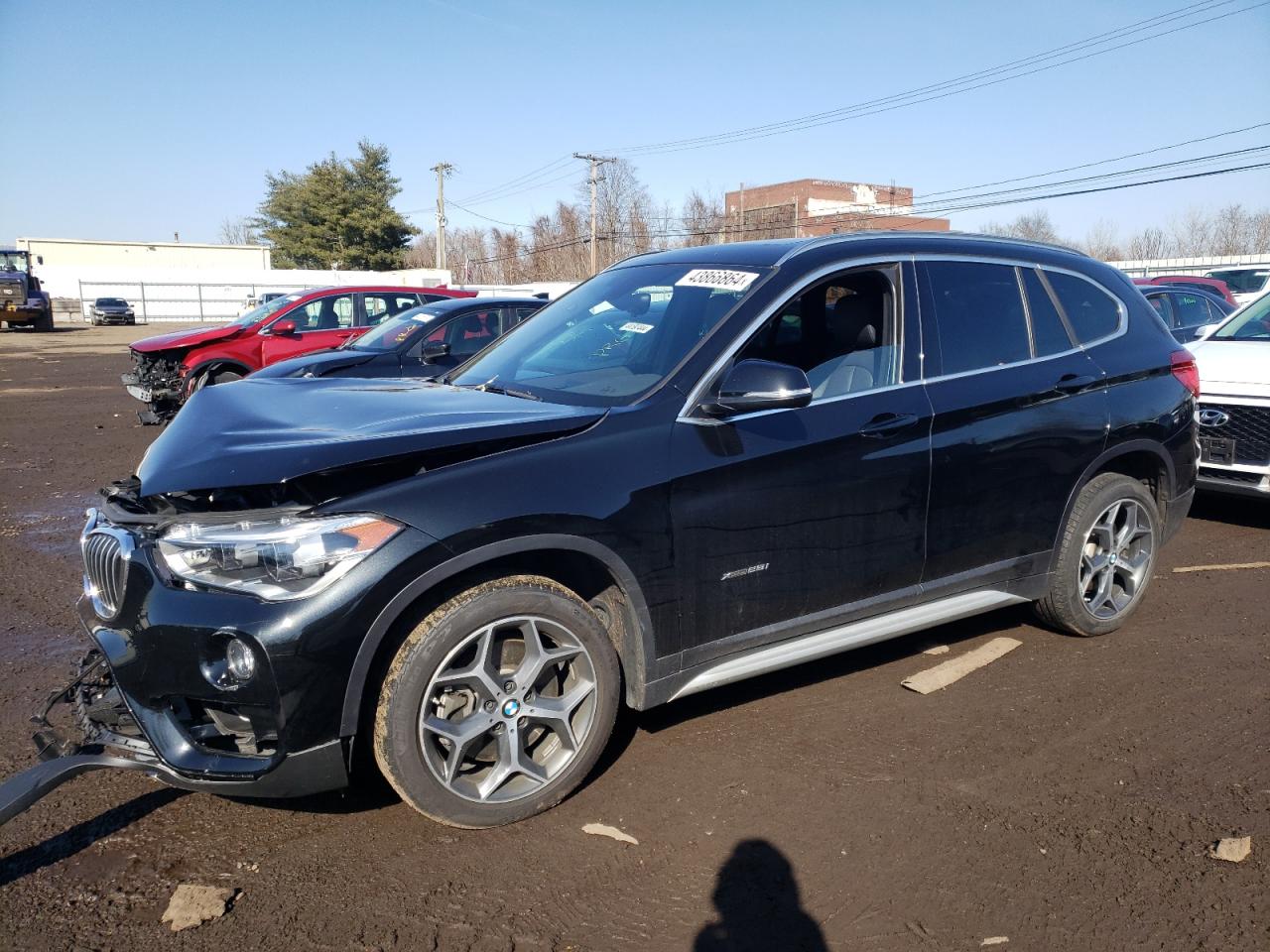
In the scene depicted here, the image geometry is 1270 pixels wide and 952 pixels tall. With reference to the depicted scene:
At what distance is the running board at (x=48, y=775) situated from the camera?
107 inches

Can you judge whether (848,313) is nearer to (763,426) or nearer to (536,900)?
(763,426)

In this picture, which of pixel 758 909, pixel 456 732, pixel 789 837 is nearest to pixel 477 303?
pixel 456 732

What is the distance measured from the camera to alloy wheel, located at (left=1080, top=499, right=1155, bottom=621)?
470 cm

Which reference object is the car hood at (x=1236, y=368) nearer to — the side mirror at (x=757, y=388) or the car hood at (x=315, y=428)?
the side mirror at (x=757, y=388)

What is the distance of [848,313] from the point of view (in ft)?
Answer: 13.5

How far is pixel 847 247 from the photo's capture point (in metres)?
3.95

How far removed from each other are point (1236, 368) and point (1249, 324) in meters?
1.16

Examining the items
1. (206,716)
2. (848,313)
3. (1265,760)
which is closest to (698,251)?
(848,313)

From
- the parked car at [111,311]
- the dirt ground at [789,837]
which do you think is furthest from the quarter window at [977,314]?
the parked car at [111,311]

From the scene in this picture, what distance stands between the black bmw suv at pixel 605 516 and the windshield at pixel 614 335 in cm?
2

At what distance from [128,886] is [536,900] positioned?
121 centimetres

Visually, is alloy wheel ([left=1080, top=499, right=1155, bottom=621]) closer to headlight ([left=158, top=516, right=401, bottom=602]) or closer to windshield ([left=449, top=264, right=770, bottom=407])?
windshield ([left=449, top=264, right=770, bottom=407])

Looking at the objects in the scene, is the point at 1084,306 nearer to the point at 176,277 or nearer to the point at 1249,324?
the point at 1249,324

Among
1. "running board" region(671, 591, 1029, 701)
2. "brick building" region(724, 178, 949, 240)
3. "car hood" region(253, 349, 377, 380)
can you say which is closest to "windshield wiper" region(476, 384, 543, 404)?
"running board" region(671, 591, 1029, 701)
